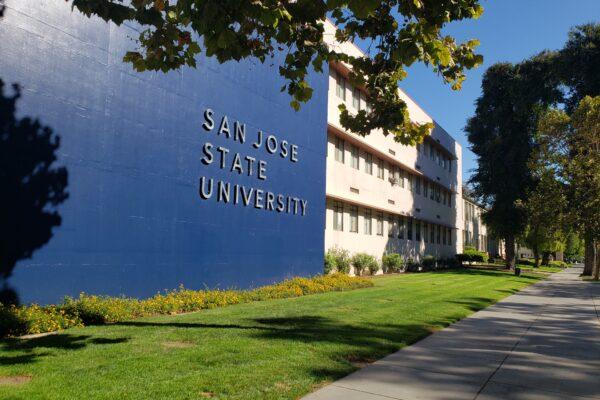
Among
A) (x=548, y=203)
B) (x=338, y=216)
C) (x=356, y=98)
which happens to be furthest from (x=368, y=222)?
(x=548, y=203)

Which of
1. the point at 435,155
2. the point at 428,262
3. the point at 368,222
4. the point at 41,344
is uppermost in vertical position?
the point at 435,155

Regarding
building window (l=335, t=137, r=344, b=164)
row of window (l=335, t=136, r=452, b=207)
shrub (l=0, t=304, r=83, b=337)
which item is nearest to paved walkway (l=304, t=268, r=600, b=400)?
shrub (l=0, t=304, r=83, b=337)

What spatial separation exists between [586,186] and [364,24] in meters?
27.7

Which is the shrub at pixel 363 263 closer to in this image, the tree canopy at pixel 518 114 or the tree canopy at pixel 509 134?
the tree canopy at pixel 518 114

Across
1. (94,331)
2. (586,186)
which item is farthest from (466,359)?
(586,186)

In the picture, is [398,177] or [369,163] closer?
[369,163]

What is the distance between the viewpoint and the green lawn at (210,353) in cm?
538

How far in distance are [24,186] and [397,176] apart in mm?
28023

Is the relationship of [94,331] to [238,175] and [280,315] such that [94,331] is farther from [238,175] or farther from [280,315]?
[238,175]

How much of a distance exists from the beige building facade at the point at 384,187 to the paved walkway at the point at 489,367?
13.9 m

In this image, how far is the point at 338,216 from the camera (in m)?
25.7

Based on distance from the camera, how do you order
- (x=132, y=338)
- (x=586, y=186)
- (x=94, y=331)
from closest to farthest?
1. (x=132, y=338)
2. (x=94, y=331)
3. (x=586, y=186)

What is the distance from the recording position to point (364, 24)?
7.64 m

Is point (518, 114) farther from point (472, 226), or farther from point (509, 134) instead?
point (472, 226)
